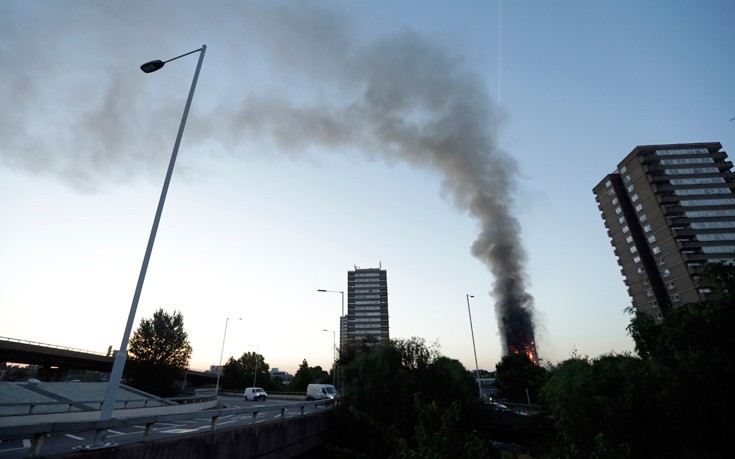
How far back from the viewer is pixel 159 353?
6134 centimetres

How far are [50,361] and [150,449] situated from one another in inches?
3031

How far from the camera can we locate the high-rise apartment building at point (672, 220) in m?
90.7

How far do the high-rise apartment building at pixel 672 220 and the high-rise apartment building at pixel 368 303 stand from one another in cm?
10917

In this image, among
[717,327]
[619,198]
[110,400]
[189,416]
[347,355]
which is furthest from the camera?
[619,198]

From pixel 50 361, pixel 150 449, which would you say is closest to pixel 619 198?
pixel 150 449

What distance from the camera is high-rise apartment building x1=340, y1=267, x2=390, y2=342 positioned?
181500mm

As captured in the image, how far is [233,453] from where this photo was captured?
9.90 meters

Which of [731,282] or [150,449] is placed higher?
[731,282]

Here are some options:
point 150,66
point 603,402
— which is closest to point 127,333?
point 150,66

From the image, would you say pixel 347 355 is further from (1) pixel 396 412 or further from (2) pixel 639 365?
(2) pixel 639 365

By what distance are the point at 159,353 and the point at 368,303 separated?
13225cm

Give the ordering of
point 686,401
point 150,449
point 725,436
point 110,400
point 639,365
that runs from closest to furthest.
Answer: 1. point 150,449
2. point 110,400
3. point 725,436
4. point 686,401
5. point 639,365

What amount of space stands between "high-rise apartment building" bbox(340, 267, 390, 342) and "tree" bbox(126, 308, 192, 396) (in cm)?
11916

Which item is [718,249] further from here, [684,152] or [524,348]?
[524,348]
